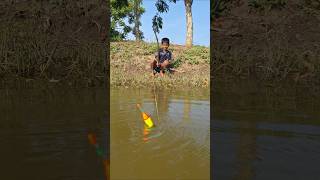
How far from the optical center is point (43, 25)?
42.7 feet

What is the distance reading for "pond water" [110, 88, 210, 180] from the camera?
12.1ft

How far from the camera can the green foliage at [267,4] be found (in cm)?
1431

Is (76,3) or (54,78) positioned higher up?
(76,3)

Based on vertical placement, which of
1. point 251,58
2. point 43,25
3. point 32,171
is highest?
point 43,25

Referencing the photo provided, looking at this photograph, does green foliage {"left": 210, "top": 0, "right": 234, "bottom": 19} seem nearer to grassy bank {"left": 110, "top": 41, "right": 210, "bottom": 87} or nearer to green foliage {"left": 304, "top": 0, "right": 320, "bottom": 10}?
grassy bank {"left": 110, "top": 41, "right": 210, "bottom": 87}

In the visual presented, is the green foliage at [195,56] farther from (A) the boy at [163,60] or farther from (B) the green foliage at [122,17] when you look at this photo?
(B) the green foliage at [122,17]

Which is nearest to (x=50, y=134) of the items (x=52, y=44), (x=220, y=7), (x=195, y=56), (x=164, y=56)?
(x=52, y=44)

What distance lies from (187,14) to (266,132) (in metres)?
13.5

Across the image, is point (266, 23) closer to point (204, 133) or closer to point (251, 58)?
point (251, 58)

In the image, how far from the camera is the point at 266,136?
4.96 m

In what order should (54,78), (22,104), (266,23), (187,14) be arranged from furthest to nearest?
(187,14) < (266,23) < (54,78) < (22,104)

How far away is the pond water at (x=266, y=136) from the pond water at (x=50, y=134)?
1.16 meters

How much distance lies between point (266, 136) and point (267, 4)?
406 inches

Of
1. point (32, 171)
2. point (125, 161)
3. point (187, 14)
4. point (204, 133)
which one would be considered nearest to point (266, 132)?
point (204, 133)
